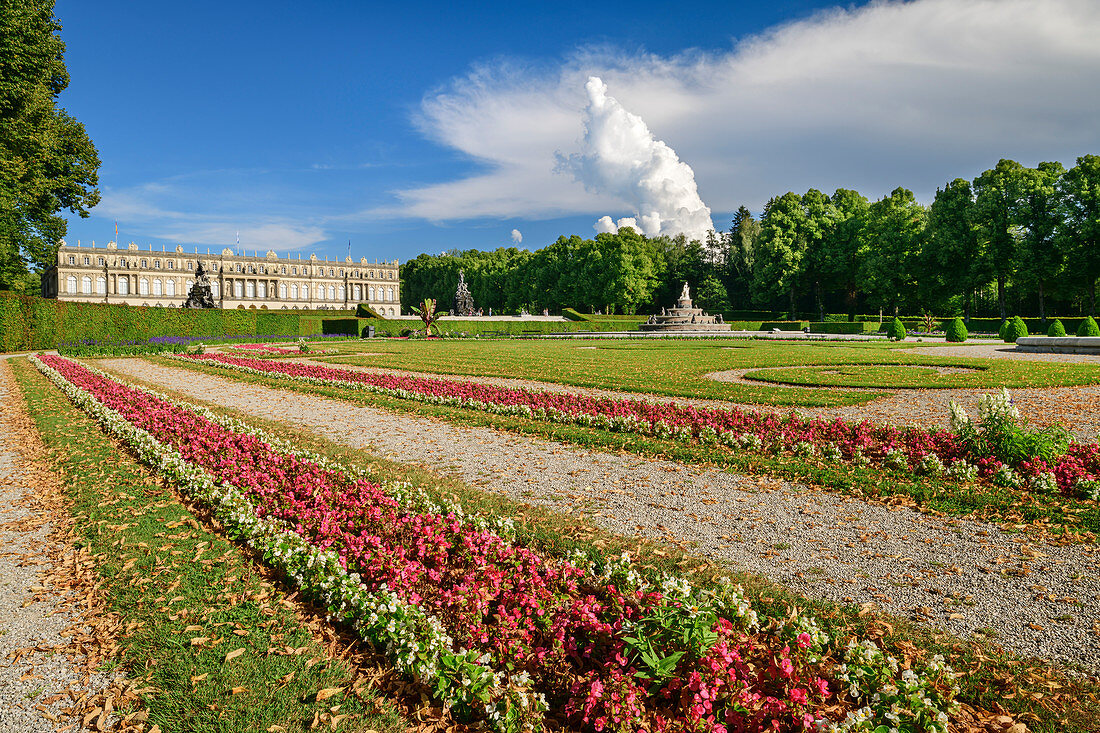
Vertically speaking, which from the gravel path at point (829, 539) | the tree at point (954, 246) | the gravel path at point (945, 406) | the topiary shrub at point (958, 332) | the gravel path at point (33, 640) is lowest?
the gravel path at point (33, 640)

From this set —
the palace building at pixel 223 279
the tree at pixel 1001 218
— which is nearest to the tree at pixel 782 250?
the tree at pixel 1001 218

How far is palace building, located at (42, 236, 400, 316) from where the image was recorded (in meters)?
97.7

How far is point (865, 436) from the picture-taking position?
6961 mm

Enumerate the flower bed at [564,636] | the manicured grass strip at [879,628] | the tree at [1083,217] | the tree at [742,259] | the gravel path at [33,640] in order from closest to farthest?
the flower bed at [564,636] → the manicured grass strip at [879,628] → the gravel path at [33,640] → the tree at [1083,217] → the tree at [742,259]

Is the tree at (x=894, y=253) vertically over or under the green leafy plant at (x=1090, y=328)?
over

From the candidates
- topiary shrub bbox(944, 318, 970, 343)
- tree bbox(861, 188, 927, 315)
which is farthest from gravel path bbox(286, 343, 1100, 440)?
tree bbox(861, 188, 927, 315)

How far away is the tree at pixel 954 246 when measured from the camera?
141ft

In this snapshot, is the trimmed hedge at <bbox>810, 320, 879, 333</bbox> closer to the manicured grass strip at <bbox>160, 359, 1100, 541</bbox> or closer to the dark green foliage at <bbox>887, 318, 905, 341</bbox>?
the dark green foliage at <bbox>887, 318, 905, 341</bbox>

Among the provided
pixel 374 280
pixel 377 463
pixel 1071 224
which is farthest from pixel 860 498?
pixel 374 280

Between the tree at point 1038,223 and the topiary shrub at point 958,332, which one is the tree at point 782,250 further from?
the topiary shrub at point 958,332

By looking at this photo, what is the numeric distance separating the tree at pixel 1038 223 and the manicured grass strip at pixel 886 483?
4413cm

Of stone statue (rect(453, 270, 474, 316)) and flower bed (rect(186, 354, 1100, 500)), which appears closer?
flower bed (rect(186, 354, 1100, 500))

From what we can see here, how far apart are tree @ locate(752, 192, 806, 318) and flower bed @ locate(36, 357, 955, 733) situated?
193 feet

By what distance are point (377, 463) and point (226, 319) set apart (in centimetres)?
3626
